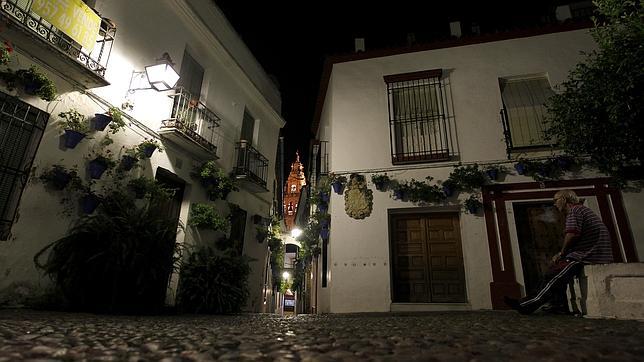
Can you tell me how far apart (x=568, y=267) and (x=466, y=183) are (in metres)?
4.28

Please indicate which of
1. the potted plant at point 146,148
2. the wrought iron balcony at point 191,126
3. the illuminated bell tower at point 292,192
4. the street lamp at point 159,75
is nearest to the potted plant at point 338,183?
the wrought iron balcony at point 191,126

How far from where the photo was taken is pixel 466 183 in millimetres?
8289

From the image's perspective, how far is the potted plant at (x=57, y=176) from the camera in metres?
5.36

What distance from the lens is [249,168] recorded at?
1094 centimetres

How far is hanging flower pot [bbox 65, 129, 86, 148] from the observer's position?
555cm

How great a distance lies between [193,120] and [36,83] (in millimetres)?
3945

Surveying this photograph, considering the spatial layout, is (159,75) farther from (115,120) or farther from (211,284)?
(211,284)

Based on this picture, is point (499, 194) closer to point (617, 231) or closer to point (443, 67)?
point (617, 231)

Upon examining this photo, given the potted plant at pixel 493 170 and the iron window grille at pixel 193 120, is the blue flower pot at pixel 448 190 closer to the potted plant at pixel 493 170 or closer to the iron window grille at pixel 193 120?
the potted plant at pixel 493 170

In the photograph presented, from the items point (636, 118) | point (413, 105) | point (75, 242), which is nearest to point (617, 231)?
point (636, 118)

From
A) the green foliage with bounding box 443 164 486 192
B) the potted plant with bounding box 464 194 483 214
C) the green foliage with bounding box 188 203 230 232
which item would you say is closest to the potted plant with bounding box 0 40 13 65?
the green foliage with bounding box 188 203 230 232

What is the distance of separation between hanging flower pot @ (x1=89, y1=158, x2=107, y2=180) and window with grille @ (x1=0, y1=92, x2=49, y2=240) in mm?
834

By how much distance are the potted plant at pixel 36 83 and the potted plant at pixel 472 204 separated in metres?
8.71

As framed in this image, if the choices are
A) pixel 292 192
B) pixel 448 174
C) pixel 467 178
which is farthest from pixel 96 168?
pixel 292 192
